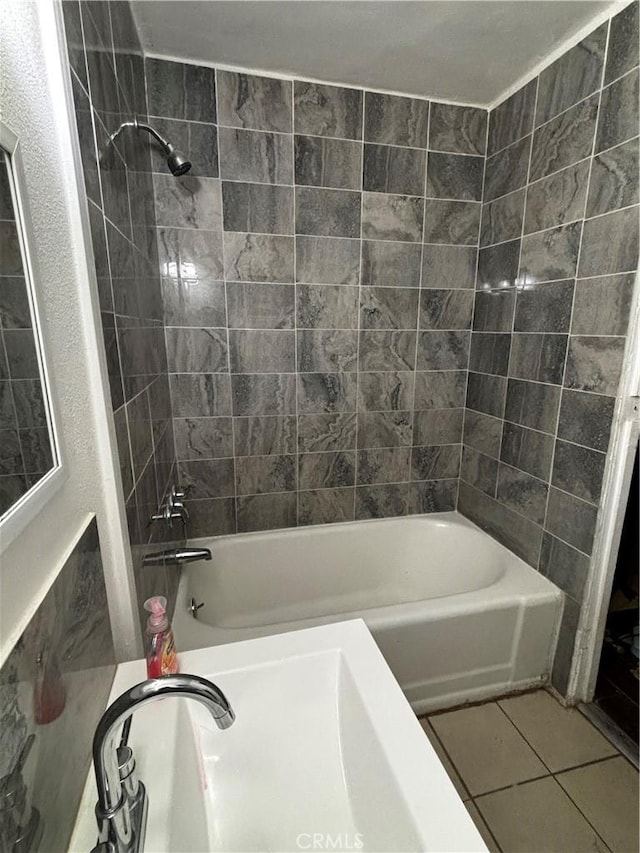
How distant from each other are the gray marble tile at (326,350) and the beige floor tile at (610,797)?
5.36 ft

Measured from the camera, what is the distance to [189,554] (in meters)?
1.29

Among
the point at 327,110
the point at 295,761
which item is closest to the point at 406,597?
the point at 295,761

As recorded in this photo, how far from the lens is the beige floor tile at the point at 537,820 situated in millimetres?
1066

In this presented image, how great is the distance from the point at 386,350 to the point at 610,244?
0.88 m

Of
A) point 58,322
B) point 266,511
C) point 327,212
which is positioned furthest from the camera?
point 266,511

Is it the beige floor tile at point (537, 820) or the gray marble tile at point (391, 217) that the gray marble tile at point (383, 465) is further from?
the beige floor tile at point (537, 820)

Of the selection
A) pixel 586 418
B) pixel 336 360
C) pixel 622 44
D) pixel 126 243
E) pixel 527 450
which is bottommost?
pixel 527 450

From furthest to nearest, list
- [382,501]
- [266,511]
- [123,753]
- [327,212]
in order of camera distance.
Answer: [382,501], [266,511], [327,212], [123,753]

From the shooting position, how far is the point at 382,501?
6.59ft

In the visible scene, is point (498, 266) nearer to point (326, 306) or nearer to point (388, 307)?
point (388, 307)

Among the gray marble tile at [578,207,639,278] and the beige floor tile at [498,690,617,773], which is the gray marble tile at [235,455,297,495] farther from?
the gray marble tile at [578,207,639,278]

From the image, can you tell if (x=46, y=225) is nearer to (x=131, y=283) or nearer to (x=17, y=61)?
(x=17, y=61)

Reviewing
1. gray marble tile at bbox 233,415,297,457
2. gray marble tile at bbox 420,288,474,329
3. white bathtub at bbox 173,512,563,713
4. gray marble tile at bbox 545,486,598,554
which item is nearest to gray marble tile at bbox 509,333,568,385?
gray marble tile at bbox 420,288,474,329

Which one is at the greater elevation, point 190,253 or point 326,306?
point 190,253
